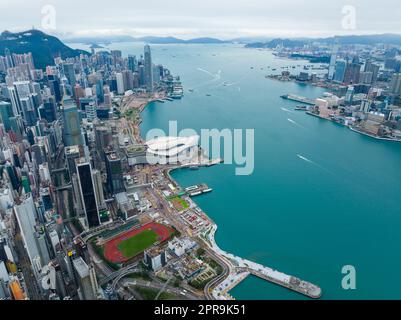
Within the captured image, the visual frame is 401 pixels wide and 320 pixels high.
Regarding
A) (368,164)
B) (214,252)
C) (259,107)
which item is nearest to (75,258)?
(214,252)

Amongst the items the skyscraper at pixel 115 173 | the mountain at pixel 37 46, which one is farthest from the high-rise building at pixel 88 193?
the mountain at pixel 37 46

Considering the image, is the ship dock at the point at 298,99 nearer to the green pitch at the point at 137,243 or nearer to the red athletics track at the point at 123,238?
the red athletics track at the point at 123,238

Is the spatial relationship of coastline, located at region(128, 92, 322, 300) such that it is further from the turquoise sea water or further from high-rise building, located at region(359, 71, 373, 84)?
high-rise building, located at region(359, 71, 373, 84)

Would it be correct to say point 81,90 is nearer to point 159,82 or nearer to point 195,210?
point 159,82

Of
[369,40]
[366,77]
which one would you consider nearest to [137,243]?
[366,77]

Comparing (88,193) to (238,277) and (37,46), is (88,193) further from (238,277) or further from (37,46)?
(37,46)
